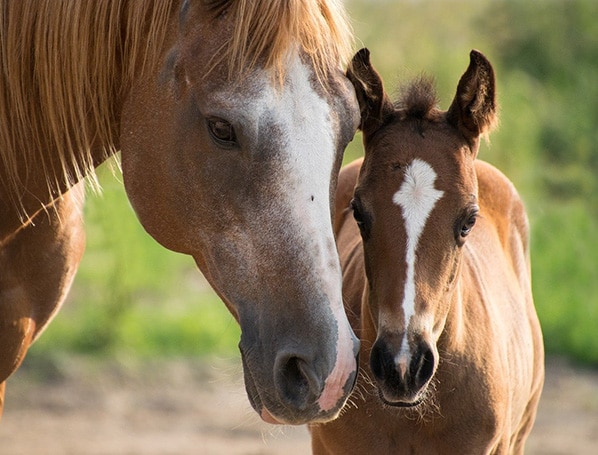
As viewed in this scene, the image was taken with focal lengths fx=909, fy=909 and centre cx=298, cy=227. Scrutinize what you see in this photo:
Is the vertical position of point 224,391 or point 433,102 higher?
point 433,102

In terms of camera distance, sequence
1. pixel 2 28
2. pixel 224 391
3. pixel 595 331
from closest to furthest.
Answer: pixel 2 28 → pixel 224 391 → pixel 595 331

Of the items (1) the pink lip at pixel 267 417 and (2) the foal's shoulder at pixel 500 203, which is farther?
(2) the foal's shoulder at pixel 500 203

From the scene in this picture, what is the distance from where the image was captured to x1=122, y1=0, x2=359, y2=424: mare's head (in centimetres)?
209

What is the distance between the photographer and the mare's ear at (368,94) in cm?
282

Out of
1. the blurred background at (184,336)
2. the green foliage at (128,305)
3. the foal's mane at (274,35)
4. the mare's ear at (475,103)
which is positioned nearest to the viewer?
the foal's mane at (274,35)

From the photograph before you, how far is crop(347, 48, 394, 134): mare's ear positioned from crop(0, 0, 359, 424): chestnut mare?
429mm

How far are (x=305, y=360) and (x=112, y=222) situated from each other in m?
5.29

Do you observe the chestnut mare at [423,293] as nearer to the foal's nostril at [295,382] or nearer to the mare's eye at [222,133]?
the foal's nostril at [295,382]

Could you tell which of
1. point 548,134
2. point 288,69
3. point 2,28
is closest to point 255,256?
point 288,69

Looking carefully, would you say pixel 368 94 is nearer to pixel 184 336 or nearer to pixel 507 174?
pixel 184 336

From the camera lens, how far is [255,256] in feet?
7.11

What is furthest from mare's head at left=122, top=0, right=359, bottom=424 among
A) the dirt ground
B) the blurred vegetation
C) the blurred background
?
the dirt ground

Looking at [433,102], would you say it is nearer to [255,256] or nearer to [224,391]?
[255,256]

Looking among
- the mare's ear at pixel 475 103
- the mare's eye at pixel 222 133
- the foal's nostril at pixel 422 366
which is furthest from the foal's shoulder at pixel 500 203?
the mare's eye at pixel 222 133
